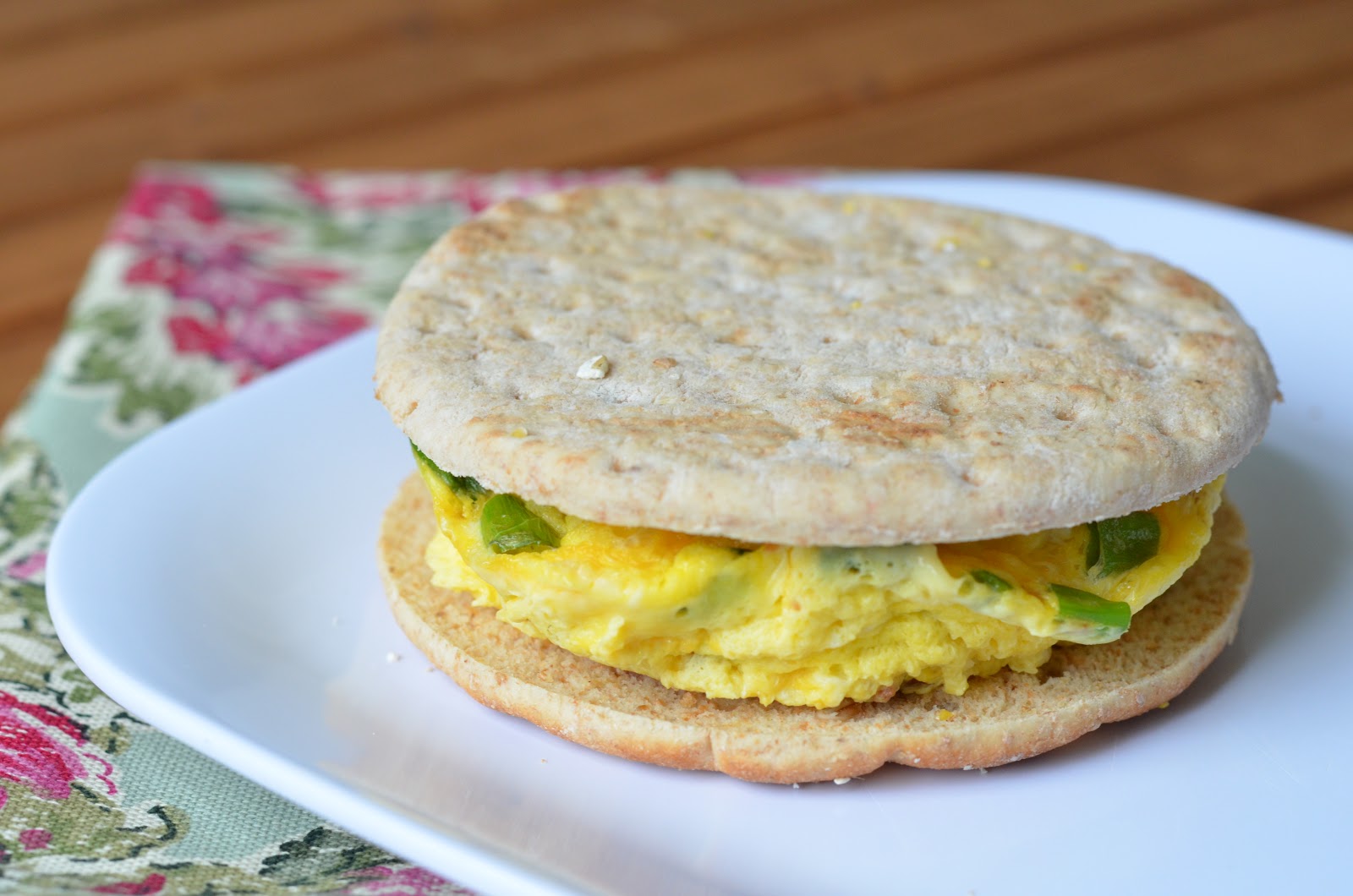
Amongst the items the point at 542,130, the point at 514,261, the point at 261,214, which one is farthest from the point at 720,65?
the point at 514,261

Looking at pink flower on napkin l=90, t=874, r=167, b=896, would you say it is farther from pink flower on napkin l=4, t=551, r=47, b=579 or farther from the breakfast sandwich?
pink flower on napkin l=4, t=551, r=47, b=579

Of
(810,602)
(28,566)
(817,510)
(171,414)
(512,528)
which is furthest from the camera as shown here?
(171,414)

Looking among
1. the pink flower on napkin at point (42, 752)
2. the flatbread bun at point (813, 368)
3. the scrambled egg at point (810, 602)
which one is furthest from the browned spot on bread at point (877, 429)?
the pink flower on napkin at point (42, 752)

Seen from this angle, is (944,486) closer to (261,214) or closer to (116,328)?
(116,328)

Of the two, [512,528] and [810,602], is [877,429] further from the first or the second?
[512,528]

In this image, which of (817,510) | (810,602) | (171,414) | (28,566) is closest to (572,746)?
(810,602)

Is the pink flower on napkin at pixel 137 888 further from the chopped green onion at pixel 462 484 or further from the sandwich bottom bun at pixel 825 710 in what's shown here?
the chopped green onion at pixel 462 484

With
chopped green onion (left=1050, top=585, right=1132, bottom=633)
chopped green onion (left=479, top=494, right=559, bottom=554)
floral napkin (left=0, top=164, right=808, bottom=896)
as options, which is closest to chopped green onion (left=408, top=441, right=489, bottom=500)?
chopped green onion (left=479, top=494, right=559, bottom=554)
